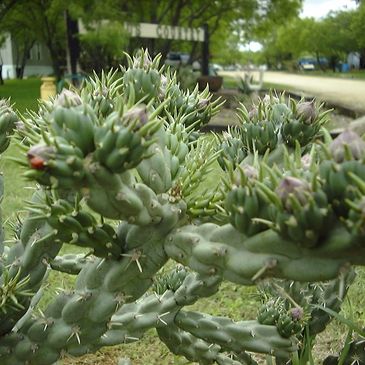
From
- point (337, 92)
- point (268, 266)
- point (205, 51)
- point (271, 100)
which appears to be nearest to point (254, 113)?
point (271, 100)

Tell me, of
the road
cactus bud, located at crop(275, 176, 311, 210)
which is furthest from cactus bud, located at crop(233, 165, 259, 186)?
the road

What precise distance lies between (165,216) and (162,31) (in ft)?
53.8

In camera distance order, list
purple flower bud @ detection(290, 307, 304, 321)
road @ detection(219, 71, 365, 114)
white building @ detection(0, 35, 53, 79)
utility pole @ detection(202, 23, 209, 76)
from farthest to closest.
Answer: white building @ detection(0, 35, 53, 79), utility pole @ detection(202, 23, 209, 76), road @ detection(219, 71, 365, 114), purple flower bud @ detection(290, 307, 304, 321)

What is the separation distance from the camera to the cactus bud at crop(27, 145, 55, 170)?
1054 millimetres

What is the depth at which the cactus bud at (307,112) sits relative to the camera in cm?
167

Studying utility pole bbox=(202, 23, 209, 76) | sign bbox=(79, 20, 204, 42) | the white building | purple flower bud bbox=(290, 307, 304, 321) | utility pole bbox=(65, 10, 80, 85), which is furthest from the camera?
the white building

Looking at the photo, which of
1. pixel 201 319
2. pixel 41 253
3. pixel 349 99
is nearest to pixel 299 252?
pixel 41 253

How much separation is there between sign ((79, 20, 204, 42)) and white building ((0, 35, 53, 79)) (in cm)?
2163

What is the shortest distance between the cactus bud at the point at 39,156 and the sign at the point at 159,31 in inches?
584

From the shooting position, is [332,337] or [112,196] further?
[332,337]

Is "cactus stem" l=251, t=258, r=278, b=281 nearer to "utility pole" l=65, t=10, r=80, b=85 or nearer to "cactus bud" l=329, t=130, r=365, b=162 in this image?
"cactus bud" l=329, t=130, r=365, b=162

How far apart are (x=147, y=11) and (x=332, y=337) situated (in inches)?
644

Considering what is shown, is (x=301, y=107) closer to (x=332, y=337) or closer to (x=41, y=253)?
(x=41, y=253)

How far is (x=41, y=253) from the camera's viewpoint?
1709 millimetres
